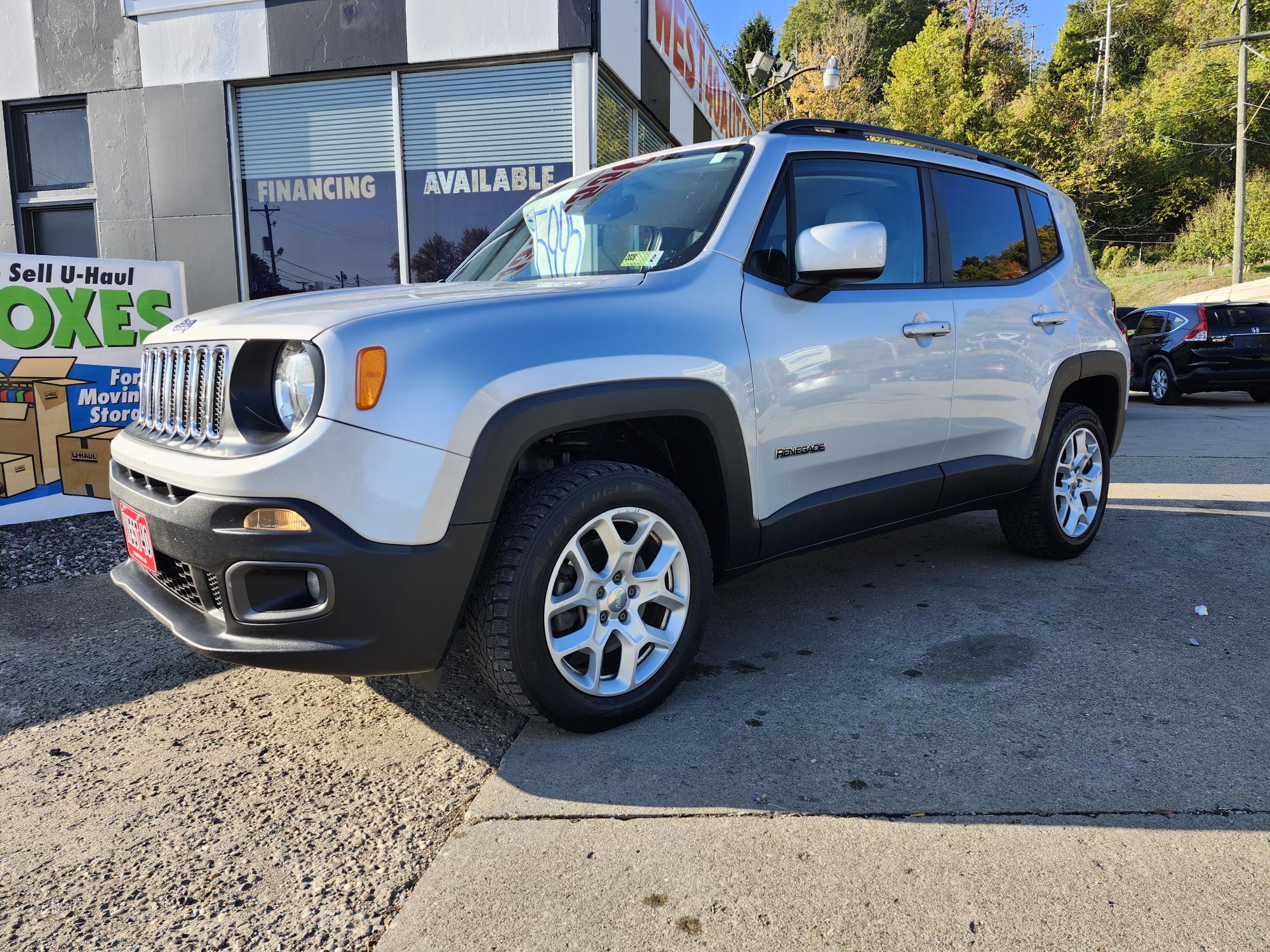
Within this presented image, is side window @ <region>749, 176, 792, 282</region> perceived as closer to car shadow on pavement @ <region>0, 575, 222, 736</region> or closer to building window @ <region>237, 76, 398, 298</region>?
car shadow on pavement @ <region>0, 575, 222, 736</region>

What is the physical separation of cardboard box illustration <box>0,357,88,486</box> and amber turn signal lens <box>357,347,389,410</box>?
410 centimetres

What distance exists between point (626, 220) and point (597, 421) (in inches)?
42.1

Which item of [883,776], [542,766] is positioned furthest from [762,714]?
[542,766]

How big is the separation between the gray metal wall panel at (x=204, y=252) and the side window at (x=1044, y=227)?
6.72 metres

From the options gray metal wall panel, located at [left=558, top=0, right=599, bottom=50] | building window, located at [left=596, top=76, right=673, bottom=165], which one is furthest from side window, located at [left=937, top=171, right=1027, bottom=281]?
gray metal wall panel, located at [left=558, top=0, right=599, bottom=50]

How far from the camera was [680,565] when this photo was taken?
2.72 metres

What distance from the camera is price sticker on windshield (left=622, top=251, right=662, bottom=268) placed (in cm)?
297

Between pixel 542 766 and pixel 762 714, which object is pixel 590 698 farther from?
pixel 762 714

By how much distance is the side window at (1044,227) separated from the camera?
4336 mm

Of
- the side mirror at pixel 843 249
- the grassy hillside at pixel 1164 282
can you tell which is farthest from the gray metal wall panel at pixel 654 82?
the grassy hillside at pixel 1164 282

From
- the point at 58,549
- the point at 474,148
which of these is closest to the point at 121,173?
the point at 474,148

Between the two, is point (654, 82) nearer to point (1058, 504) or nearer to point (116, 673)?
point (1058, 504)

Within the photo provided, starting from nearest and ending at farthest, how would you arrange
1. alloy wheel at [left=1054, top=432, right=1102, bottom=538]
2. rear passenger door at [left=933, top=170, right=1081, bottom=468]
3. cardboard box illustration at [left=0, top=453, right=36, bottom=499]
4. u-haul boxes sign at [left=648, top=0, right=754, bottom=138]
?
rear passenger door at [left=933, top=170, right=1081, bottom=468] < alloy wheel at [left=1054, top=432, right=1102, bottom=538] < cardboard box illustration at [left=0, top=453, right=36, bottom=499] < u-haul boxes sign at [left=648, top=0, right=754, bottom=138]

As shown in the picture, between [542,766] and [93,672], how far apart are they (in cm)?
184
